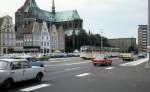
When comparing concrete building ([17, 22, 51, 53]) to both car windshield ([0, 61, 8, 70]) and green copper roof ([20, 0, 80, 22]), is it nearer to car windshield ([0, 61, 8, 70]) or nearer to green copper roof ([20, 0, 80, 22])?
green copper roof ([20, 0, 80, 22])

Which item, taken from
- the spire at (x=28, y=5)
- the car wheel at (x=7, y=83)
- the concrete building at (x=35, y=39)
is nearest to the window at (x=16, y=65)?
the car wheel at (x=7, y=83)

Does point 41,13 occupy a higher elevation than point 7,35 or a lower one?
higher

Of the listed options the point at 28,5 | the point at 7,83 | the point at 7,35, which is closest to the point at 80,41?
the point at 28,5

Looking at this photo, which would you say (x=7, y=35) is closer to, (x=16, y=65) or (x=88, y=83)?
(x=88, y=83)

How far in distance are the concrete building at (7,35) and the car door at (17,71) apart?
114772mm

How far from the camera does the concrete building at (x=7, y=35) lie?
131 meters

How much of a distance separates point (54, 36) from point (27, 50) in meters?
33.4

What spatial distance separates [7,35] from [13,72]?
395 ft

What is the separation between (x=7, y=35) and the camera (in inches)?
5251

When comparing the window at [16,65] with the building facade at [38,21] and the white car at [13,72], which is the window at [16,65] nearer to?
the white car at [13,72]

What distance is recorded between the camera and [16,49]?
13712cm

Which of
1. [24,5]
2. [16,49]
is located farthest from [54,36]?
[16,49]

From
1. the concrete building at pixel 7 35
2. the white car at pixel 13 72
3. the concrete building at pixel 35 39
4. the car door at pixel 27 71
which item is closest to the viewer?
the white car at pixel 13 72

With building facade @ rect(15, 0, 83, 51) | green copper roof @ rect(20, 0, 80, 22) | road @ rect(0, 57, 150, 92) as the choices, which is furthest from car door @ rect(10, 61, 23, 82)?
green copper roof @ rect(20, 0, 80, 22)
